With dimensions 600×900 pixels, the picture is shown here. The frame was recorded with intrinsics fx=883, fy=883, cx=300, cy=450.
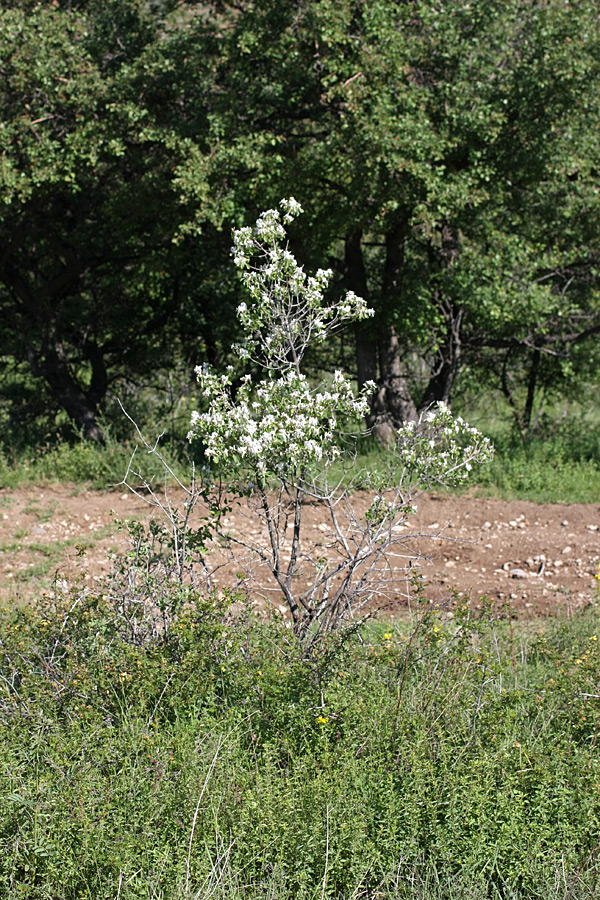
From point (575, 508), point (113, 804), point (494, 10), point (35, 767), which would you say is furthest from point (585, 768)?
point (494, 10)

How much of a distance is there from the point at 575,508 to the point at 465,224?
9.97ft

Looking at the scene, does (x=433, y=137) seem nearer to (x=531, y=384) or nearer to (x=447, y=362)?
(x=447, y=362)

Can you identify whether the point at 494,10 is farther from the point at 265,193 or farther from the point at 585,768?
the point at 585,768

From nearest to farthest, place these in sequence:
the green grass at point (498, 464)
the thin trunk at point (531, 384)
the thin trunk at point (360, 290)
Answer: the green grass at point (498, 464) < the thin trunk at point (360, 290) < the thin trunk at point (531, 384)

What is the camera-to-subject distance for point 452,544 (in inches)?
290

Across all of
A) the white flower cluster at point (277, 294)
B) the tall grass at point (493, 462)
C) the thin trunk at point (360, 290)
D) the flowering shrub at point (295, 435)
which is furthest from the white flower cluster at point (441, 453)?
the thin trunk at point (360, 290)

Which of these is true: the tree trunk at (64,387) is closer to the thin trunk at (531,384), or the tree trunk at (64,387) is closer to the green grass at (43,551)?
the green grass at (43,551)

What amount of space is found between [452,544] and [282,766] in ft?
13.0

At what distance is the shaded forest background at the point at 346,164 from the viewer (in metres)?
8.21

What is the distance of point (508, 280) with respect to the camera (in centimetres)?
886

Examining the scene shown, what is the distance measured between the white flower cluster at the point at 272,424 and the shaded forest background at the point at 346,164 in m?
4.21

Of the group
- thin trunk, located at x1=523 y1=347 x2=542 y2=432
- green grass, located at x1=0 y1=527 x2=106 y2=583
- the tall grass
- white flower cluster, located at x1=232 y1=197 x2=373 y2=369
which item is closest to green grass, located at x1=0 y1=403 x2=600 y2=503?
the tall grass

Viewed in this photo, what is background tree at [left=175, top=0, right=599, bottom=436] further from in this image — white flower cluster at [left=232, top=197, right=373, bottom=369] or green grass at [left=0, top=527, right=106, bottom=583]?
white flower cluster at [left=232, top=197, right=373, bottom=369]

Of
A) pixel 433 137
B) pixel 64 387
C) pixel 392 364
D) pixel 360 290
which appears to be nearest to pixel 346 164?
pixel 433 137
